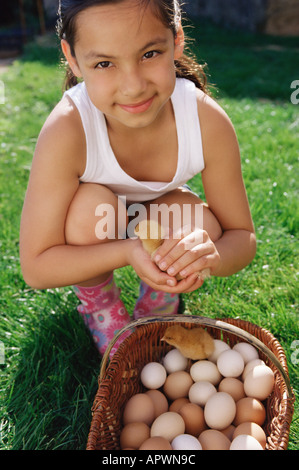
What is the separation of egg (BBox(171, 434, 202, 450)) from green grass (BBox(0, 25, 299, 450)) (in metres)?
0.23

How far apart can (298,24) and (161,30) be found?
217 inches

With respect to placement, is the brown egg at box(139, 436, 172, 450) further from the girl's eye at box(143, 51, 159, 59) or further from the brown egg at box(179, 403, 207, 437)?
the girl's eye at box(143, 51, 159, 59)

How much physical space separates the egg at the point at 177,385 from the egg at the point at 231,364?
0.30 ft

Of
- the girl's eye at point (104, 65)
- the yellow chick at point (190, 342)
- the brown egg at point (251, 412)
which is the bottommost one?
the brown egg at point (251, 412)

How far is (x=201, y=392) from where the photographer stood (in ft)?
3.94

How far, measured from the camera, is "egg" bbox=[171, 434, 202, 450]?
1060 millimetres

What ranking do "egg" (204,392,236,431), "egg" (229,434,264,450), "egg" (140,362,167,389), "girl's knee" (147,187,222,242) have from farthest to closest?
"girl's knee" (147,187,222,242), "egg" (140,362,167,389), "egg" (204,392,236,431), "egg" (229,434,264,450)

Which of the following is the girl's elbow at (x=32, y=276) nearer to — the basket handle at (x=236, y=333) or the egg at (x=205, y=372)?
the basket handle at (x=236, y=333)

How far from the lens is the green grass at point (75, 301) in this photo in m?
1.25

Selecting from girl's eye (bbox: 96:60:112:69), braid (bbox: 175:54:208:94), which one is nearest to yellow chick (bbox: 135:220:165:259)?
girl's eye (bbox: 96:60:112:69)

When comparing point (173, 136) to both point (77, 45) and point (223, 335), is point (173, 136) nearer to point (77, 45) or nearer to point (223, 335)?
point (77, 45)

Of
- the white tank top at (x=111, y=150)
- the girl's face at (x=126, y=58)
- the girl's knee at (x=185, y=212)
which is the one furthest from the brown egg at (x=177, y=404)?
the girl's face at (x=126, y=58)
